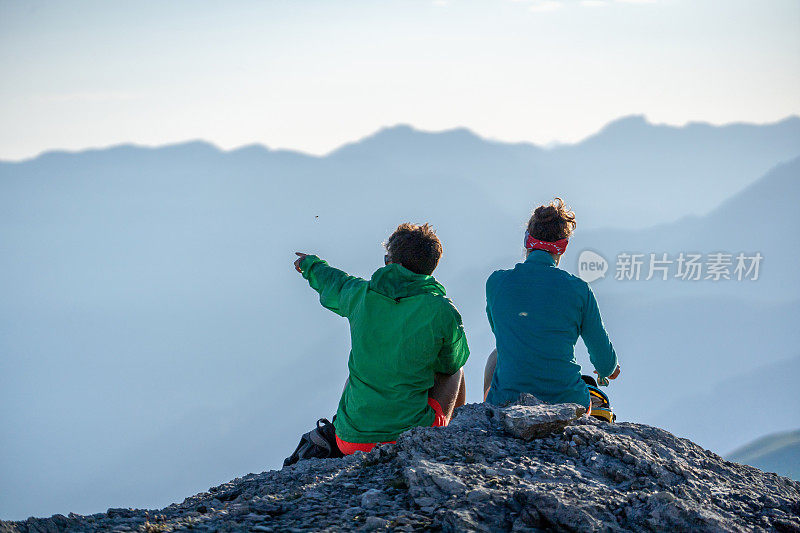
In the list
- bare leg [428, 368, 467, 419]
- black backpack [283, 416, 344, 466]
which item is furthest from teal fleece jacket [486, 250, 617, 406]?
black backpack [283, 416, 344, 466]

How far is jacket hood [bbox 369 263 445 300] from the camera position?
5.63 metres

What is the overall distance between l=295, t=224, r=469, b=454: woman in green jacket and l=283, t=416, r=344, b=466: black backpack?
18 centimetres

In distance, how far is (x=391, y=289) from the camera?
562cm

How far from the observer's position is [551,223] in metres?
5.70

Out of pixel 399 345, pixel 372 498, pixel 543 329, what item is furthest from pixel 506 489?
pixel 399 345

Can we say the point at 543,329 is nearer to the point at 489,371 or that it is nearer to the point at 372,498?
the point at 489,371

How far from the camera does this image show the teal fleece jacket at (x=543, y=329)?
17.8 ft

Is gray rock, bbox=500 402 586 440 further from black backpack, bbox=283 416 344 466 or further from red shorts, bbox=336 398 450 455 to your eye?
black backpack, bbox=283 416 344 466

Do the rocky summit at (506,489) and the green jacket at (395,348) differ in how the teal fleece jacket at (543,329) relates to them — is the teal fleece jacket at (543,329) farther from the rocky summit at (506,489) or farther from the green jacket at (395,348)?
the green jacket at (395,348)

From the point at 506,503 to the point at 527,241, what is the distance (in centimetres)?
237

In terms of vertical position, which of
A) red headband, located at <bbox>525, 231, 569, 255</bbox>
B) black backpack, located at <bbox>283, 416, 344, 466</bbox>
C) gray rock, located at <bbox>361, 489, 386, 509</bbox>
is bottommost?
gray rock, located at <bbox>361, 489, 386, 509</bbox>

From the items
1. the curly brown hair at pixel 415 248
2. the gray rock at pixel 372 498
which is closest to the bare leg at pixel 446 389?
the curly brown hair at pixel 415 248

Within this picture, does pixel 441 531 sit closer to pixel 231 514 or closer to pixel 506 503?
pixel 506 503

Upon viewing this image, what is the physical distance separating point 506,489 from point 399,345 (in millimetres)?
1661
